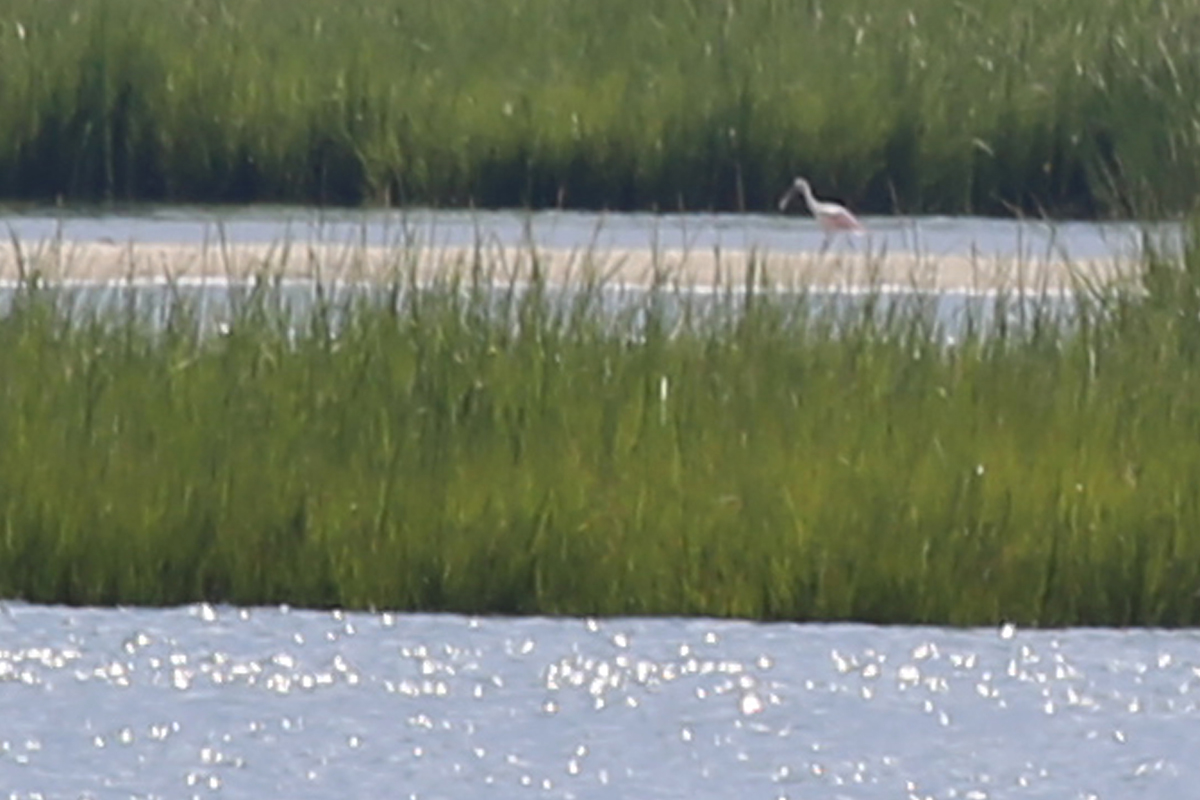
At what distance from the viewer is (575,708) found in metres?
7.86

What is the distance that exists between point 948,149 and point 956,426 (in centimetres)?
962

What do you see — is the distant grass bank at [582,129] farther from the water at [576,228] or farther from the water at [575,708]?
the water at [575,708]

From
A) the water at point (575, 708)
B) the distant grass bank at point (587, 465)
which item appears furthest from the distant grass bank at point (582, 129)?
the water at point (575, 708)

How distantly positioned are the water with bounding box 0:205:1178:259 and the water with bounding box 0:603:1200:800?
810cm

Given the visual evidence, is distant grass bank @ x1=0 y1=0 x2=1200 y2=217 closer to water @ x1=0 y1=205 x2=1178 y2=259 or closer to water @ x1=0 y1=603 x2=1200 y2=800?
water @ x1=0 y1=205 x2=1178 y2=259

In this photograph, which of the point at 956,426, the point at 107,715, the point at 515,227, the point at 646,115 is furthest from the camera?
the point at 646,115

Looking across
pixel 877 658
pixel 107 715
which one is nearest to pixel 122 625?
pixel 107 715

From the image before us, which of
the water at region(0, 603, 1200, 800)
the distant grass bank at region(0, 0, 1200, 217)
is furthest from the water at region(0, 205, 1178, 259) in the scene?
the water at region(0, 603, 1200, 800)

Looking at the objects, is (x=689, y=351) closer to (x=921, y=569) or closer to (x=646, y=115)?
(x=921, y=569)

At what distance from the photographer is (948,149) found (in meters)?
19.0

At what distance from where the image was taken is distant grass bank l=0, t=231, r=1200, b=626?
866 cm

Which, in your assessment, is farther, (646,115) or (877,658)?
(646,115)

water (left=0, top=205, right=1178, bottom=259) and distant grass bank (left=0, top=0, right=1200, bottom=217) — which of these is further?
distant grass bank (left=0, top=0, right=1200, bottom=217)

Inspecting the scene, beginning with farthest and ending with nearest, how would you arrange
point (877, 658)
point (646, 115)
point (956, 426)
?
point (646, 115) < point (956, 426) < point (877, 658)
